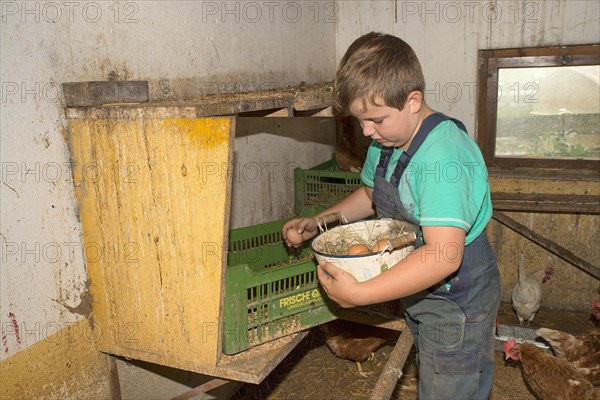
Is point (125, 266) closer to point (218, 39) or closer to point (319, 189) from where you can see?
point (218, 39)

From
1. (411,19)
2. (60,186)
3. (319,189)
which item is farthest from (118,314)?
(411,19)

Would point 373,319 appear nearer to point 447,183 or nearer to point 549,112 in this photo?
point 447,183

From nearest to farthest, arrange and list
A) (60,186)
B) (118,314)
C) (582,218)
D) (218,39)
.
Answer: (60,186) → (118,314) → (218,39) → (582,218)

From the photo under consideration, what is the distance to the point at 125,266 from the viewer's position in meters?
1.90

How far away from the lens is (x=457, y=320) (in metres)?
1.71

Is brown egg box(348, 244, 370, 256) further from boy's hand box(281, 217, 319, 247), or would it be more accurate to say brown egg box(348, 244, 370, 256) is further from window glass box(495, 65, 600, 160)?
window glass box(495, 65, 600, 160)

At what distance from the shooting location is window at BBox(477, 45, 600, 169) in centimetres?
397

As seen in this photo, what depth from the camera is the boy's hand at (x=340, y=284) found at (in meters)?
1.52

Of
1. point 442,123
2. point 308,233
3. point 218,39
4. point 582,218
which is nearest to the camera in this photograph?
point 442,123

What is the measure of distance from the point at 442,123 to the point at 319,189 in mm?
2156

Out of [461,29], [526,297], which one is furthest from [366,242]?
[461,29]

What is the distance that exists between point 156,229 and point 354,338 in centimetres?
176

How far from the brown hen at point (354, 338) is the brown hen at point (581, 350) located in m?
1.02

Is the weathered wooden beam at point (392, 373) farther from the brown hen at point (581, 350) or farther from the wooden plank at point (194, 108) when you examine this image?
the brown hen at point (581, 350)
